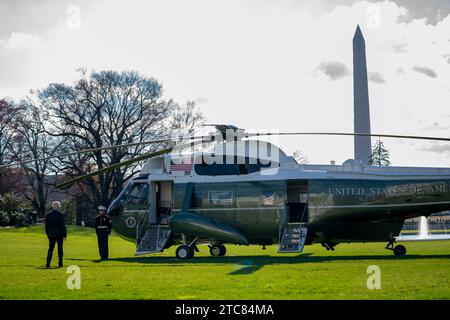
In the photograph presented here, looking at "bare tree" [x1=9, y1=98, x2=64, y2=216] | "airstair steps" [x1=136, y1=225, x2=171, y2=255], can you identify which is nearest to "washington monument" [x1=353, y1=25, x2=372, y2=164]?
"bare tree" [x1=9, y1=98, x2=64, y2=216]

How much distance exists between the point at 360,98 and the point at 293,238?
4081 centimetres

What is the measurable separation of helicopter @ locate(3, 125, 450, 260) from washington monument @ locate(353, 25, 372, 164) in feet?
123

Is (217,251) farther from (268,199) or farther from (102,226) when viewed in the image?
(102,226)

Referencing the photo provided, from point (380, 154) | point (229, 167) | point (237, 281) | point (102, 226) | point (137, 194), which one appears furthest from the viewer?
point (380, 154)

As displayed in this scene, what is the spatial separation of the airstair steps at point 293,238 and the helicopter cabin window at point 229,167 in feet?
7.79

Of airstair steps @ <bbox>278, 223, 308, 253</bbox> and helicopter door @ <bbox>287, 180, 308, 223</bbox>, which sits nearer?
airstair steps @ <bbox>278, 223, 308, 253</bbox>

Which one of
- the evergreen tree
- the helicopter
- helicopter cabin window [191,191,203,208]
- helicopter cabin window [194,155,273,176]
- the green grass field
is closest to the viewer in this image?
the green grass field

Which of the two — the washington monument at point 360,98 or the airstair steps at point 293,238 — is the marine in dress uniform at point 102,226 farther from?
the washington monument at point 360,98

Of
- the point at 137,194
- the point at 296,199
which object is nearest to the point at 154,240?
the point at 137,194

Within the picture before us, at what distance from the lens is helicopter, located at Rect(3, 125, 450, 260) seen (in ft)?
63.5

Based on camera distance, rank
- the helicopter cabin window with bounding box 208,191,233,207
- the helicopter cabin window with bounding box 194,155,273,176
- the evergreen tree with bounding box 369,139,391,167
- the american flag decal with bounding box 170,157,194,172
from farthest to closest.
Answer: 1. the evergreen tree with bounding box 369,139,391,167
2. the american flag decal with bounding box 170,157,194,172
3. the helicopter cabin window with bounding box 208,191,233,207
4. the helicopter cabin window with bounding box 194,155,273,176

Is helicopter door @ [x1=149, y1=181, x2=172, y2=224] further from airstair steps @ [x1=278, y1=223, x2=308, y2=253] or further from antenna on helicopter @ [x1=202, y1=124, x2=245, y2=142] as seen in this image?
airstair steps @ [x1=278, y1=223, x2=308, y2=253]

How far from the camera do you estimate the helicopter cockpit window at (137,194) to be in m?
22.4

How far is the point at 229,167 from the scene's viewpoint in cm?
2127
